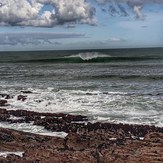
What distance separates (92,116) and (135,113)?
268 centimetres

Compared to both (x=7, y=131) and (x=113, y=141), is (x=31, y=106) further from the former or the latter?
(x=113, y=141)

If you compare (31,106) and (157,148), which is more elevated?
(157,148)

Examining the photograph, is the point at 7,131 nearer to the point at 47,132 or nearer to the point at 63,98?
the point at 47,132

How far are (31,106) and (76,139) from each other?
13.6 metres

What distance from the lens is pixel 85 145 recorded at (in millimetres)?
13852

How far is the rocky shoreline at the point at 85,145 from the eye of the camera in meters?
11.5

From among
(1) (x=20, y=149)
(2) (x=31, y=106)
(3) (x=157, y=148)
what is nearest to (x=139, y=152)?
(3) (x=157, y=148)

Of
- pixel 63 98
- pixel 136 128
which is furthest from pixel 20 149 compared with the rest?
pixel 63 98

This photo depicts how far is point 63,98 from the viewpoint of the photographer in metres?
30.9

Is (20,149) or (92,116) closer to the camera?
(20,149)

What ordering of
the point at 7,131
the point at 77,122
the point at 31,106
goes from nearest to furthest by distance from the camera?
the point at 7,131 → the point at 77,122 → the point at 31,106

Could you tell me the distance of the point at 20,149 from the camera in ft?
45.7

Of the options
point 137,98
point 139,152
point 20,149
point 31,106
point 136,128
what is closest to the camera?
point 139,152

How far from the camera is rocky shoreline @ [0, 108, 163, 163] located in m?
11.5
